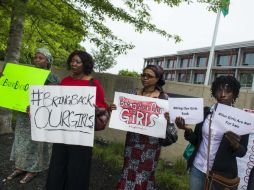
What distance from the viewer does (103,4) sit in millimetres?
7207

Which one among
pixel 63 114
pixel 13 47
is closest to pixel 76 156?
pixel 63 114

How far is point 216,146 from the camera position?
11.7 ft

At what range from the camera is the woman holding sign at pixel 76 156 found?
4168mm

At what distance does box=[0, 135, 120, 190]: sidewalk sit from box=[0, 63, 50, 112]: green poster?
41.9 inches

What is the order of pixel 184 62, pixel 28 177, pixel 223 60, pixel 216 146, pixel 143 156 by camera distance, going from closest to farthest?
pixel 216 146 → pixel 143 156 → pixel 28 177 → pixel 223 60 → pixel 184 62

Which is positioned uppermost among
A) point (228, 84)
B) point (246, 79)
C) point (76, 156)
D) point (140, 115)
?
point (246, 79)

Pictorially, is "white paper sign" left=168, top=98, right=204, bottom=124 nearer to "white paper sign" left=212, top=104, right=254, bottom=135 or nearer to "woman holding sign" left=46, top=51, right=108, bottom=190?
"white paper sign" left=212, top=104, right=254, bottom=135

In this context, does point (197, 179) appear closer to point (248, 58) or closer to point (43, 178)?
point (43, 178)

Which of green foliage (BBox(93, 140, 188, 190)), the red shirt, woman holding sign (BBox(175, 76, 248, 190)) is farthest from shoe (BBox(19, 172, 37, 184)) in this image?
woman holding sign (BBox(175, 76, 248, 190))

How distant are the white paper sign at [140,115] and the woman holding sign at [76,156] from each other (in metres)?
0.16

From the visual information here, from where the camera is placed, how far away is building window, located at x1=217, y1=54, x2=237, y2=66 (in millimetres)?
67750

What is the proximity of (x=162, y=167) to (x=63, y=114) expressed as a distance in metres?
3.19

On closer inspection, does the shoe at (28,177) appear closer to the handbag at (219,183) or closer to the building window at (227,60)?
the handbag at (219,183)

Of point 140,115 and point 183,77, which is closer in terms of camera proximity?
point 140,115
